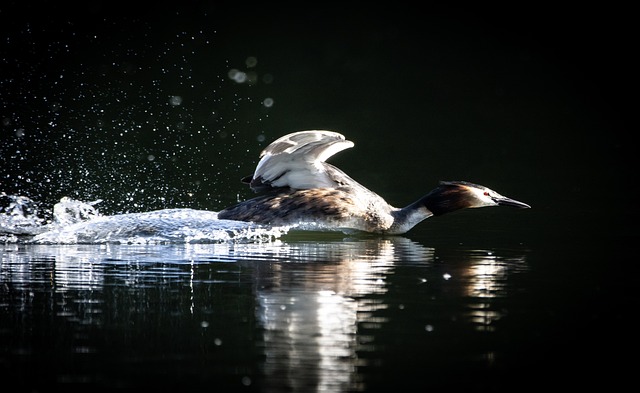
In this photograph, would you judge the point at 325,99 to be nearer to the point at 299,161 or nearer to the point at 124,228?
the point at 299,161

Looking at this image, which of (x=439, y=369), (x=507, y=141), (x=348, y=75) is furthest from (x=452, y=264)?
(x=348, y=75)

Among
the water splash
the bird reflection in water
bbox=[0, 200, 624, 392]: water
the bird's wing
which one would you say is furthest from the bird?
bbox=[0, 200, 624, 392]: water

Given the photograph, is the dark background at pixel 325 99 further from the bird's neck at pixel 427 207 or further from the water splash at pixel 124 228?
the water splash at pixel 124 228

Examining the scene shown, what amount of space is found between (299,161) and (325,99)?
516 inches

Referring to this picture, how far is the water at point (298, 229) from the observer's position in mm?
4766

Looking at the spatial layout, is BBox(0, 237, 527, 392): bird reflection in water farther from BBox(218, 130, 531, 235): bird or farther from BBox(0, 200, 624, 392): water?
BBox(218, 130, 531, 235): bird

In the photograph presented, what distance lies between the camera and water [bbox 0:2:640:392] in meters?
4.77

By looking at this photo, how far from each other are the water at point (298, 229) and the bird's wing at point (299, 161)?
58 centimetres

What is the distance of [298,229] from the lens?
33.3 feet

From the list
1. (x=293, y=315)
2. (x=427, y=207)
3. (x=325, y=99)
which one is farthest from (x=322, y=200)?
(x=325, y=99)

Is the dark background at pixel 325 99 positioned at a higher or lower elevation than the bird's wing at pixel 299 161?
higher

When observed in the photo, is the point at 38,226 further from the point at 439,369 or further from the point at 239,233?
the point at 439,369

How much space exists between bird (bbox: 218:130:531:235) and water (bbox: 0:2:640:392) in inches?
7.3

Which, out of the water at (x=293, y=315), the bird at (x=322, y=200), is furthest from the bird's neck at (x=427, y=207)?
the water at (x=293, y=315)
